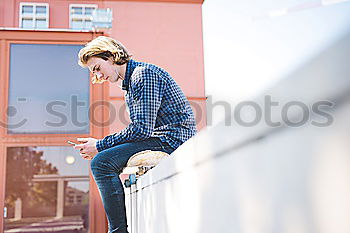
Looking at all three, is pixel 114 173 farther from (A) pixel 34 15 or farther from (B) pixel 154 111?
(A) pixel 34 15

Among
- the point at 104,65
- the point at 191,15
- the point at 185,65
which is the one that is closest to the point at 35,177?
the point at 185,65

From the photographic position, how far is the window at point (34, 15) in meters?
4.40

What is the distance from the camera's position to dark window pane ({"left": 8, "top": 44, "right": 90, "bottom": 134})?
3.74m

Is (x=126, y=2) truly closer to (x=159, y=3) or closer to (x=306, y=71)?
(x=159, y=3)

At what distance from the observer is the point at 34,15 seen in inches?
173

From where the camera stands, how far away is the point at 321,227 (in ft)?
1.17

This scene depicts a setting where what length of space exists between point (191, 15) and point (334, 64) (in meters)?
4.53

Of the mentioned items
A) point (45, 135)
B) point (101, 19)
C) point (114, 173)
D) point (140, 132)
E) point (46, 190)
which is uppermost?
point (101, 19)

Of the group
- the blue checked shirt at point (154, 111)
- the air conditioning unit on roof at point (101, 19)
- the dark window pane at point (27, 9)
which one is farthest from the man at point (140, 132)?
the dark window pane at point (27, 9)

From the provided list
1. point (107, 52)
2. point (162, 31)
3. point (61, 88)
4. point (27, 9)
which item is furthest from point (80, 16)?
point (107, 52)

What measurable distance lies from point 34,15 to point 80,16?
418mm

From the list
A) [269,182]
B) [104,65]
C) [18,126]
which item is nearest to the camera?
[269,182]

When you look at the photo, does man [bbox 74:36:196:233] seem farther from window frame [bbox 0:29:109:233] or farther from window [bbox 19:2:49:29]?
window [bbox 19:2:49:29]

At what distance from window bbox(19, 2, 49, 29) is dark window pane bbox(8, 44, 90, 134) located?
645 millimetres
